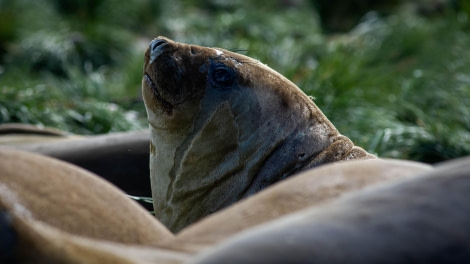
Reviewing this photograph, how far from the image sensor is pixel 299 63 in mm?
8766

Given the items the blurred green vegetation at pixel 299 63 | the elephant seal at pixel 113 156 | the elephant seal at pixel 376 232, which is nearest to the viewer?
the elephant seal at pixel 376 232

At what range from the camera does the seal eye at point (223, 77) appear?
3.15 m

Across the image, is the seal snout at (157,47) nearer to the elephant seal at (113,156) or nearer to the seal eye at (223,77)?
the seal eye at (223,77)

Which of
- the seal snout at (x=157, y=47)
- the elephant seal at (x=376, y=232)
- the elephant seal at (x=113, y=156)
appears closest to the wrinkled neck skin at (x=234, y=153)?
the seal snout at (x=157, y=47)

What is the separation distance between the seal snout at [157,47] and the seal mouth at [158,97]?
65 mm

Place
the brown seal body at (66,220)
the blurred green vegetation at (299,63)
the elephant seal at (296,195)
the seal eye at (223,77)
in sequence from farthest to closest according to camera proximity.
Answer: the blurred green vegetation at (299,63) < the seal eye at (223,77) < the elephant seal at (296,195) < the brown seal body at (66,220)

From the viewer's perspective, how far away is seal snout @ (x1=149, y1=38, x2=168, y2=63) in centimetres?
323

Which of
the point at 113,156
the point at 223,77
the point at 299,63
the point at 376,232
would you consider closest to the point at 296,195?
the point at 376,232

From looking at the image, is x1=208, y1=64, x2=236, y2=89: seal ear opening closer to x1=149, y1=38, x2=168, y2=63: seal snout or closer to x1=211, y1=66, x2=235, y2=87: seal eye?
x1=211, y1=66, x2=235, y2=87: seal eye

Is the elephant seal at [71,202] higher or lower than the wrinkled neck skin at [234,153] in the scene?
higher

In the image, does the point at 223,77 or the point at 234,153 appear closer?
the point at 234,153

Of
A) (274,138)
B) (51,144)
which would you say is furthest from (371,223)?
(51,144)

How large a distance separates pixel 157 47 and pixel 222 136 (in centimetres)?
41

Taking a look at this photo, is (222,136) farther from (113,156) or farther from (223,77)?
(113,156)
